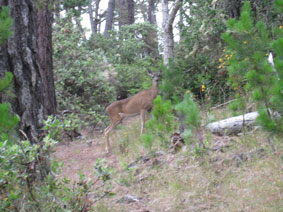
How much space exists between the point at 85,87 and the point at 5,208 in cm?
821

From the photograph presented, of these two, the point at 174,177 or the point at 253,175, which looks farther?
the point at 174,177

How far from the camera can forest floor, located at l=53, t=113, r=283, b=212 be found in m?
4.43

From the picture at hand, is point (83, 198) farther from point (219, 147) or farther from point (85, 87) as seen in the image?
point (85, 87)

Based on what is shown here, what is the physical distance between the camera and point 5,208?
356cm

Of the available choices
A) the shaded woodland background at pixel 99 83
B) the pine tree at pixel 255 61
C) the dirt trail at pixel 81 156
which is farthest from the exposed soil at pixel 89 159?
the pine tree at pixel 255 61

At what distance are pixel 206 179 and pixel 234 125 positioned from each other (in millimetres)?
1893

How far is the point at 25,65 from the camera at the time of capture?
16.8ft

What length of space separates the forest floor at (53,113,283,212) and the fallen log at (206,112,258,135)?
240 millimetres

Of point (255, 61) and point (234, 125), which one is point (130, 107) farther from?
point (255, 61)

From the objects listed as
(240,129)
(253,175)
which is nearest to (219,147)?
(240,129)

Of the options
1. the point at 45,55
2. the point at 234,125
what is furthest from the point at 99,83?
the point at 234,125

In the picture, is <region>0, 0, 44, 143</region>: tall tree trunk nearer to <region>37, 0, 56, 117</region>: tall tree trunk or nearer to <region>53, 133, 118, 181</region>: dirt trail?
<region>53, 133, 118, 181</region>: dirt trail

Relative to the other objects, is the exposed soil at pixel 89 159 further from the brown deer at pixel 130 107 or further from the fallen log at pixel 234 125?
the fallen log at pixel 234 125

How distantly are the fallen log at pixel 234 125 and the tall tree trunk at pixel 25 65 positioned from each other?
314 centimetres
